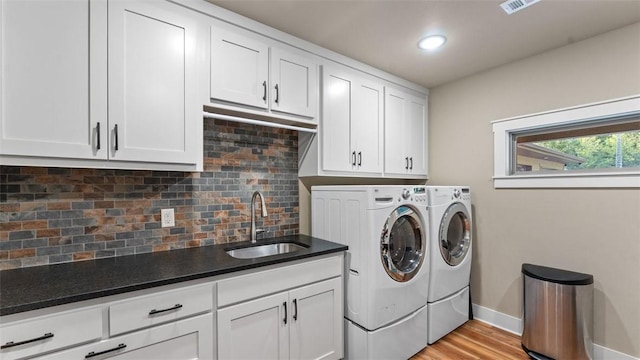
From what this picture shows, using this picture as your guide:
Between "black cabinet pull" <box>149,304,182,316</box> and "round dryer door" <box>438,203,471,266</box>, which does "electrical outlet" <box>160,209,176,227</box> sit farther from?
"round dryer door" <box>438,203,471,266</box>

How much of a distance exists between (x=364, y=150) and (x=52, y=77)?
209cm

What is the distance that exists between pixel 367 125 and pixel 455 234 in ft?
4.30

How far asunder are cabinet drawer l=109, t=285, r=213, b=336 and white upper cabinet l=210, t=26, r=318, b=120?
1.14m

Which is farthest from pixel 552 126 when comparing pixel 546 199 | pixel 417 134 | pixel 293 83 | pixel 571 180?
pixel 293 83

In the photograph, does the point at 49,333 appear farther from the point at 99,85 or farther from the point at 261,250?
the point at 261,250

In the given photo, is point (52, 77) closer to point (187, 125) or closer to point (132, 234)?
point (187, 125)

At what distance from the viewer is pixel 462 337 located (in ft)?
8.21

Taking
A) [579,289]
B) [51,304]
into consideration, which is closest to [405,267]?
[579,289]

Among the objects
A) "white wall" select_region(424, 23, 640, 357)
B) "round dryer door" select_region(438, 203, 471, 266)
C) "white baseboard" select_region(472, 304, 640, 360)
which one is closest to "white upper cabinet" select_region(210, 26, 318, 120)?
"round dryer door" select_region(438, 203, 471, 266)

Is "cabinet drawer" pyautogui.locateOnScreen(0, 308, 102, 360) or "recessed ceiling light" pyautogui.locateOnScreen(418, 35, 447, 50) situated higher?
"recessed ceiling light" pyautogui.locateOnScreen(418, 35, 447, 50)

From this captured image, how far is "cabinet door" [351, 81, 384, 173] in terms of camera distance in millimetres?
2541

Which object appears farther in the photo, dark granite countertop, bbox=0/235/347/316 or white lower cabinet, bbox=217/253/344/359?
white lower cabinet, bbox=217/253/344/359

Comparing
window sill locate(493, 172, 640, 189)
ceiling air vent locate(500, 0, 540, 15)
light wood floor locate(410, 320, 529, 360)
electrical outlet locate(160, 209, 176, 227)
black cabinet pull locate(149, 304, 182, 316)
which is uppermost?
ceiling air vent locate(500, 0, 540, 15)

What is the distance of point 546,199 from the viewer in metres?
2.41
